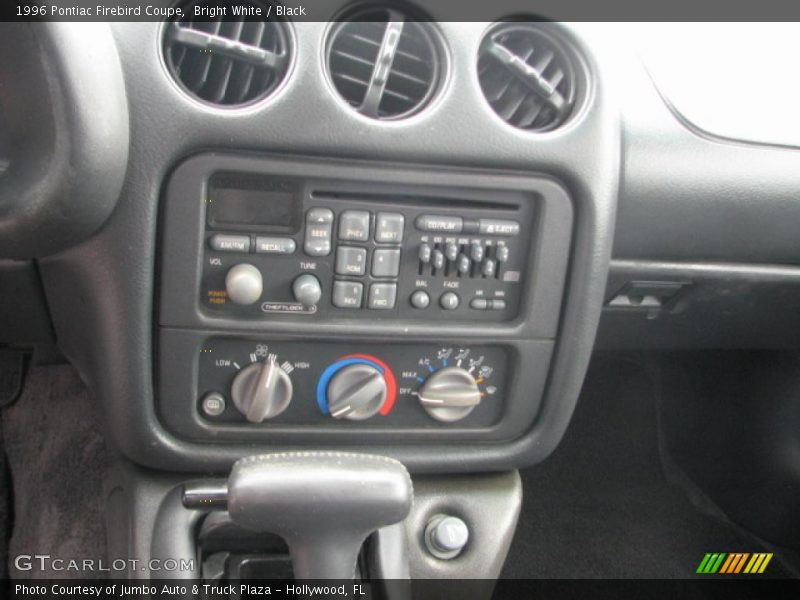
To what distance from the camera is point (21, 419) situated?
1316mm

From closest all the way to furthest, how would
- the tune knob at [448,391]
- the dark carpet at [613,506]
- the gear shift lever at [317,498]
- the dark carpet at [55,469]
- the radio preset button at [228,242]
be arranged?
the gear shift lever at [317,498] < the radio preset button at [228,242] < the tune knob at [448,391] < the dark carpet at [55,469] < the dark carpet at [613,506]

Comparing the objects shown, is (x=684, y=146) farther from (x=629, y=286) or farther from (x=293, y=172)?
(x=293, y=172)

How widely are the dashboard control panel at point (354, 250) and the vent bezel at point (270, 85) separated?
0.22ft

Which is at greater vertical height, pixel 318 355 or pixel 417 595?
pixel 318 355

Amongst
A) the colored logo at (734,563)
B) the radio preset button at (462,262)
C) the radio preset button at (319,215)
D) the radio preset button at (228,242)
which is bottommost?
the colored logo at (734,563)

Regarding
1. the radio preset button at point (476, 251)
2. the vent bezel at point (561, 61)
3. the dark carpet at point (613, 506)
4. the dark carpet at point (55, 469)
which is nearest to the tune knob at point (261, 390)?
the radio preset button at point (476, 251)

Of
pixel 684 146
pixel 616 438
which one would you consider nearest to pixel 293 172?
pixel 684 146

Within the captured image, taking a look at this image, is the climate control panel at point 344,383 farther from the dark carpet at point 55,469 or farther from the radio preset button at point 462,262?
the dark carpet at point 55,469

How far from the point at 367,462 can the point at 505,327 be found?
10.3 inches

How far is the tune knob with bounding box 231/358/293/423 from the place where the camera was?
31.6 inches

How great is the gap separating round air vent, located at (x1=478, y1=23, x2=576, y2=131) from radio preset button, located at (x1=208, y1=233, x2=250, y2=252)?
292 mm

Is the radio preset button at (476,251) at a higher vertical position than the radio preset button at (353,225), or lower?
lower

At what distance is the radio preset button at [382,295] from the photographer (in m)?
0.80

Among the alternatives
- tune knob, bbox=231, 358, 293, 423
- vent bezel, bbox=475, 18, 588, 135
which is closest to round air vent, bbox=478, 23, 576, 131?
vent bezel, bbox=475, 18, 588, 135
